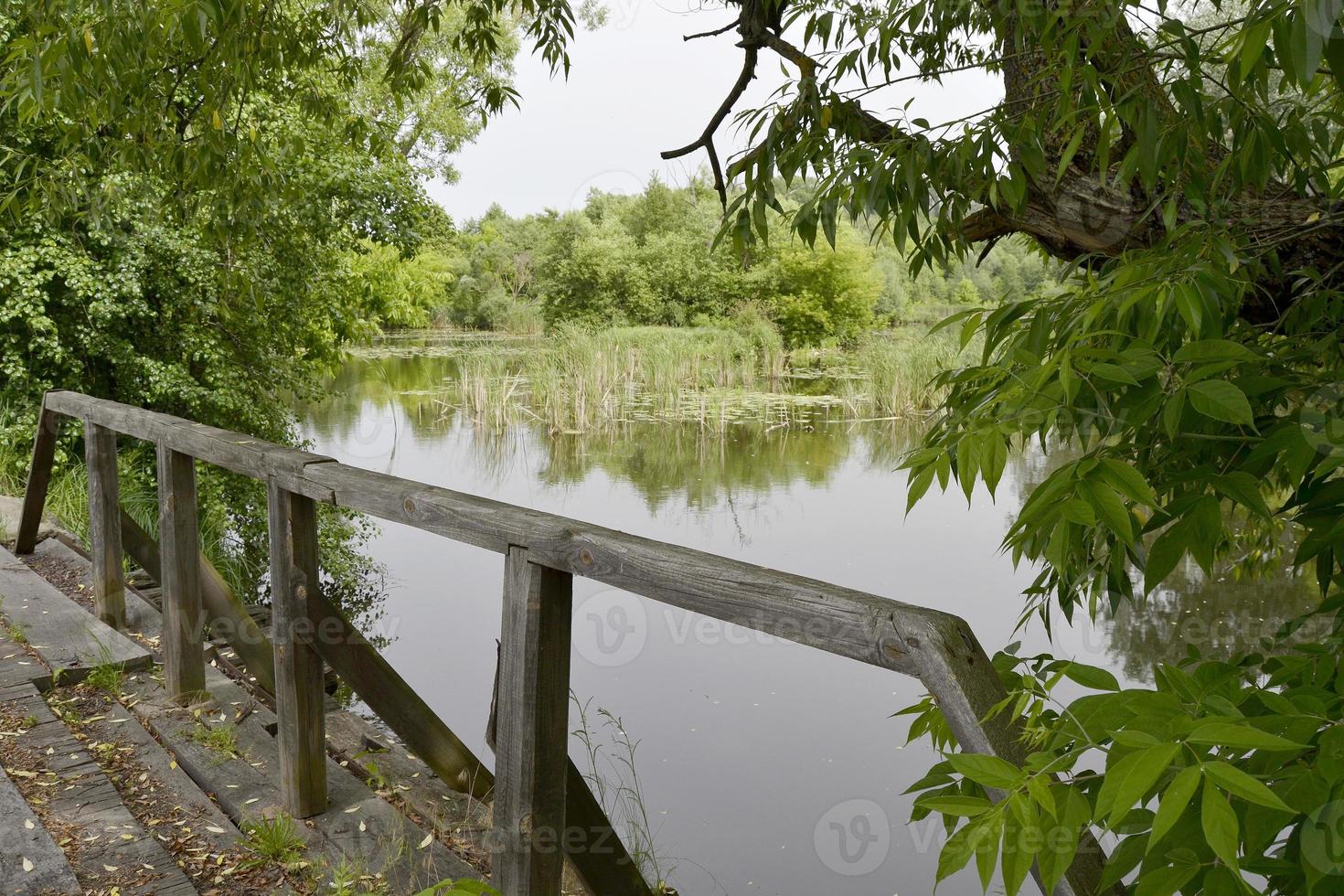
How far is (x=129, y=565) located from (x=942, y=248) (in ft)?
14.8

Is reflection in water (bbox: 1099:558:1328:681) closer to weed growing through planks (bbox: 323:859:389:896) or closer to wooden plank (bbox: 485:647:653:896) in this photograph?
wooden plank (bbox: 485:647:653:896)

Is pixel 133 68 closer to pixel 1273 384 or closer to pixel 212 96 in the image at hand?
pixel 212 96

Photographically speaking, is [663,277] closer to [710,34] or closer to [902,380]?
[902,380]

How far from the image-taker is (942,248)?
238 centimetres

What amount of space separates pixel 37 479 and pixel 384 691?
2.84m

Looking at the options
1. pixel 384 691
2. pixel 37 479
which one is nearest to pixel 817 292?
pixel 37 479

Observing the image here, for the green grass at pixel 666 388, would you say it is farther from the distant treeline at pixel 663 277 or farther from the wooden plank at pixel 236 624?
the wooden plank at pixel 236 624

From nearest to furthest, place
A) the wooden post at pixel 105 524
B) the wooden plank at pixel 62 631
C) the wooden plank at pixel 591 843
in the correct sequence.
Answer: the wooden plank at pixel 591 843 → the wooden plank at pixel 62 631 → the wooden post at pixel 105 524

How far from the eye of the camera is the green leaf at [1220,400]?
43.1 inches

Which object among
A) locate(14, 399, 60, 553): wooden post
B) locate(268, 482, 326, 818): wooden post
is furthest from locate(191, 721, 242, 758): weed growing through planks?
locate(14, 399, 60, 553): wooden post

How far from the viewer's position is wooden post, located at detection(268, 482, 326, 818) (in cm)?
222

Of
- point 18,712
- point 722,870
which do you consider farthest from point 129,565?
point 722,870

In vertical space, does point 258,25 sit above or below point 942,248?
above

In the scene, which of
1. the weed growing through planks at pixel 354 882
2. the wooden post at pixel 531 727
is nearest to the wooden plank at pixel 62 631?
the weed growing through planks at pixel 354 882
